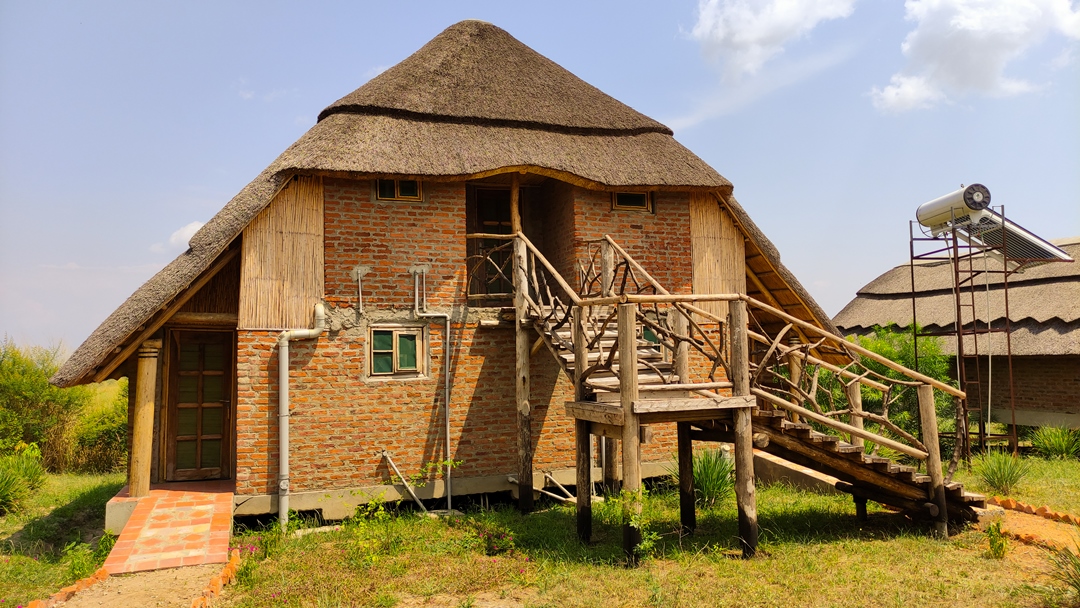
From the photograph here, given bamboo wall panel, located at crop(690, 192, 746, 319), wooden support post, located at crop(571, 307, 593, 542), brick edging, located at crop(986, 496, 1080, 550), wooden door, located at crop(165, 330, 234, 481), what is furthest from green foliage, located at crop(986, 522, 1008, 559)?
wooden door, located at crop(165, 330, 234, 481)

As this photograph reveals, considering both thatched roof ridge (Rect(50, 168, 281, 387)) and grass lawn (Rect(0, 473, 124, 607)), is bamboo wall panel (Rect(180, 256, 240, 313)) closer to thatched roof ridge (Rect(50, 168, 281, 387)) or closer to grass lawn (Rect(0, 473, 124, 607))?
thatched roof ridge (Rect(50, 168, 281, 387))

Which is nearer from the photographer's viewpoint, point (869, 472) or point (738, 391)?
point (738, 391)

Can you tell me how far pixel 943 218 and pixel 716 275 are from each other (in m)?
5.37

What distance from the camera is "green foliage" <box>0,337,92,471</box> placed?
15.4 meters

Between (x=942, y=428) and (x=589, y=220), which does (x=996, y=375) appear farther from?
(x=589, y=220)

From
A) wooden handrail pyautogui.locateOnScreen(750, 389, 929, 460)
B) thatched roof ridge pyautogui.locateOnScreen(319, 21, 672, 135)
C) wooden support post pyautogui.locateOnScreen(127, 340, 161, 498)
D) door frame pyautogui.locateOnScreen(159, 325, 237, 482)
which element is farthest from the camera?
thatched roof ridge pyautogui.locateOnScreen(319, 21, 672, 135)

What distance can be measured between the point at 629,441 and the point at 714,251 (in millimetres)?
5424

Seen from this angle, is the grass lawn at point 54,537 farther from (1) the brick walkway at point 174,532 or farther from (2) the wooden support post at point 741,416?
(2) the wooden support post at point 741,416

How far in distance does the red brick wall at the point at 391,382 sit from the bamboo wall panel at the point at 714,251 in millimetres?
1328

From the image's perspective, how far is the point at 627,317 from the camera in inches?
290

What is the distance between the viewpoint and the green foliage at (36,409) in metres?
15.4

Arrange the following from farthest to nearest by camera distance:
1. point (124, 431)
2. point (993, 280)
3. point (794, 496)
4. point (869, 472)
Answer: point (993, 280) → point (124, 431) → point (794, 496) → point (869, 472)

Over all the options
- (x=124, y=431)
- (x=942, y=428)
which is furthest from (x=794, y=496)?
(x=124, y=431)

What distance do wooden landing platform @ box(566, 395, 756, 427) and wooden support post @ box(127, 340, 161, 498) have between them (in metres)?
5.58
